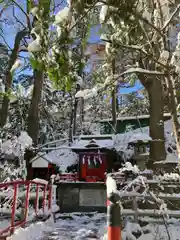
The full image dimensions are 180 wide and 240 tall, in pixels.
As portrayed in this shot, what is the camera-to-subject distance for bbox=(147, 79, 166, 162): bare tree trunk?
1034 cm

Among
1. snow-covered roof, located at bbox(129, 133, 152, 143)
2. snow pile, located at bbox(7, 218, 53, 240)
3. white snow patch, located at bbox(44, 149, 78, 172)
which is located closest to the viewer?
snow pile, located at bbox(7, 218, 53, 240)

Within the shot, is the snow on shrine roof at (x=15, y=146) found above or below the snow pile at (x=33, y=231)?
above

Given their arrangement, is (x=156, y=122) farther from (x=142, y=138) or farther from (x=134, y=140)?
(x=134, y=140)

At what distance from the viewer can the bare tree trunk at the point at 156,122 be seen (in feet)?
33.9

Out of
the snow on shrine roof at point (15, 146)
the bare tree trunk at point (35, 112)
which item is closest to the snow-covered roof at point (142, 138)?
the bare tree trunk at point (35, 112)

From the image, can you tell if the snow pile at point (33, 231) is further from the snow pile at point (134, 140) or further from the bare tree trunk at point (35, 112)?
the snow pile at point (134, 140)

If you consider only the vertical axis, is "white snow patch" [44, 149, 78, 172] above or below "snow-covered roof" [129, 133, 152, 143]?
below

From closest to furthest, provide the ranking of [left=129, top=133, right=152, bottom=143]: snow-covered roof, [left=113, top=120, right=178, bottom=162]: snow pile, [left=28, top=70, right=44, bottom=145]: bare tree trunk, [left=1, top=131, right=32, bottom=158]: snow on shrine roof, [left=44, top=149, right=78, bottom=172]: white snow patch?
[left=1, top=131, right=32, bottom=158]: snow on shrine roof < [left=129, top=133, right=152, bottom=143]: snow-covered roof < [left=28, top=70, right=44, bottom=145]: bare tree trunk < [left=113, top=120, right=178, bottom=162]: snow pile < [left=44, top=149, right=78, bottom=172]: white snow patch

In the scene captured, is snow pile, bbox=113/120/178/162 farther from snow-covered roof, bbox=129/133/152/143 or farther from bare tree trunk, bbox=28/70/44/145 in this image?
bare tree trunk, bbox=28/70/44/145

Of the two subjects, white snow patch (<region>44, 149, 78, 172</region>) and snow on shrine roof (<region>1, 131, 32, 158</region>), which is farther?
white snow patch (<region>44, 149, 78, 172</region>)

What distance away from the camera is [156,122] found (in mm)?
10922

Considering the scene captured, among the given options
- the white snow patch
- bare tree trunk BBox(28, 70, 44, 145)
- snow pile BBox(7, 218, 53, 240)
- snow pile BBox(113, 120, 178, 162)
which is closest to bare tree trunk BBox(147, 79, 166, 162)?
snow pile BBox(113, 120, 178, 162)

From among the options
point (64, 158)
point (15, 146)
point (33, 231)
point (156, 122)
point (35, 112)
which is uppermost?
point (35, 112)

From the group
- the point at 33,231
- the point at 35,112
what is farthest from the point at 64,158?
the point at 33,231
